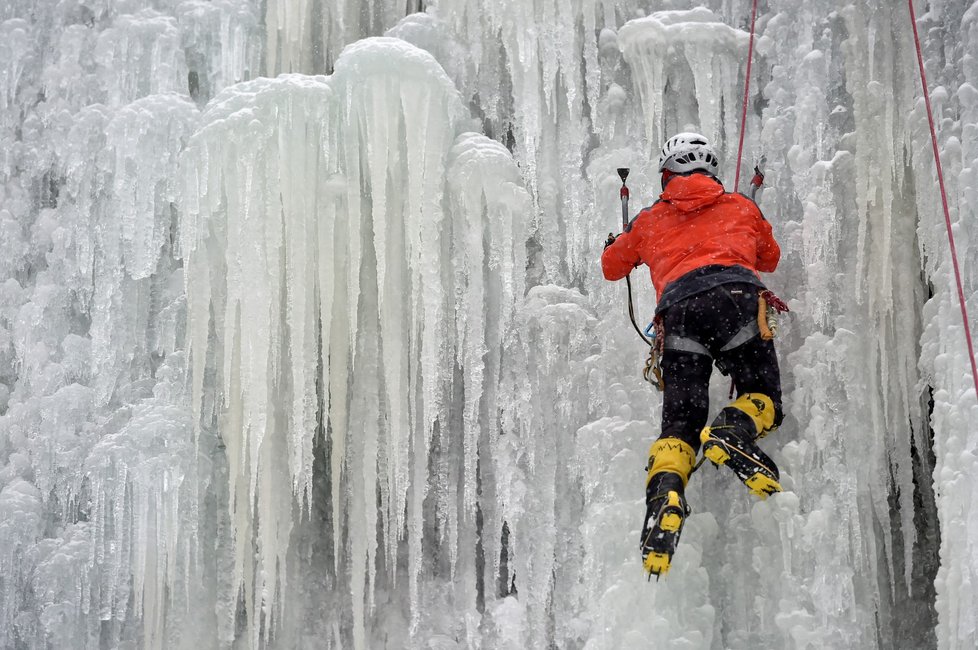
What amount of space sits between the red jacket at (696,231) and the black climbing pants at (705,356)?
150 mm

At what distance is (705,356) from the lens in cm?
438

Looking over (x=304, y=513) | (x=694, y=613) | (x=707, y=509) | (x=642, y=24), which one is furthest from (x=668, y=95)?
(x=304, y=513)

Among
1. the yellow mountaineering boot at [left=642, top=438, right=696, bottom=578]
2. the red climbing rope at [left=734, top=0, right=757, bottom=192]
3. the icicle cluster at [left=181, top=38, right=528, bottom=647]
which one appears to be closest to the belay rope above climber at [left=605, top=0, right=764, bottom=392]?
the red climbing rope at [left=734, top=0, right=757, bottom=192]

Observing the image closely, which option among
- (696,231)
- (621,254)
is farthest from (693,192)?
(621,254)

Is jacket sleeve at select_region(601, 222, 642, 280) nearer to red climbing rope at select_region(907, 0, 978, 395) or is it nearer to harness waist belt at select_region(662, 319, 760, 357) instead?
harness waist belt at select_region(662, 319, 760, 357)

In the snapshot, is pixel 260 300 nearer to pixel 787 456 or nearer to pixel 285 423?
pixel 285 423

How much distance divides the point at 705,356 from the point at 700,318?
16cm

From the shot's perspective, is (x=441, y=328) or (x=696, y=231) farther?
(x=441, y=328)

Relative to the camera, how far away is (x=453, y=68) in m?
6.04

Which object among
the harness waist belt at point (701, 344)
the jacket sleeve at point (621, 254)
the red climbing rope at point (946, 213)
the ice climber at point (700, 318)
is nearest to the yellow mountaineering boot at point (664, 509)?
the ice climber at point (700, 318)

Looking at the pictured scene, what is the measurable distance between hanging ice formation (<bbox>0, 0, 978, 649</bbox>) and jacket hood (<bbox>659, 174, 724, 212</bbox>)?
67cm

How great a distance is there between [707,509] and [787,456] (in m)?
0.42

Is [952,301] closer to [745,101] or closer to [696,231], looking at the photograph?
[696,231]

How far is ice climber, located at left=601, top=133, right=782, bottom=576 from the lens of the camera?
4.11 metres
